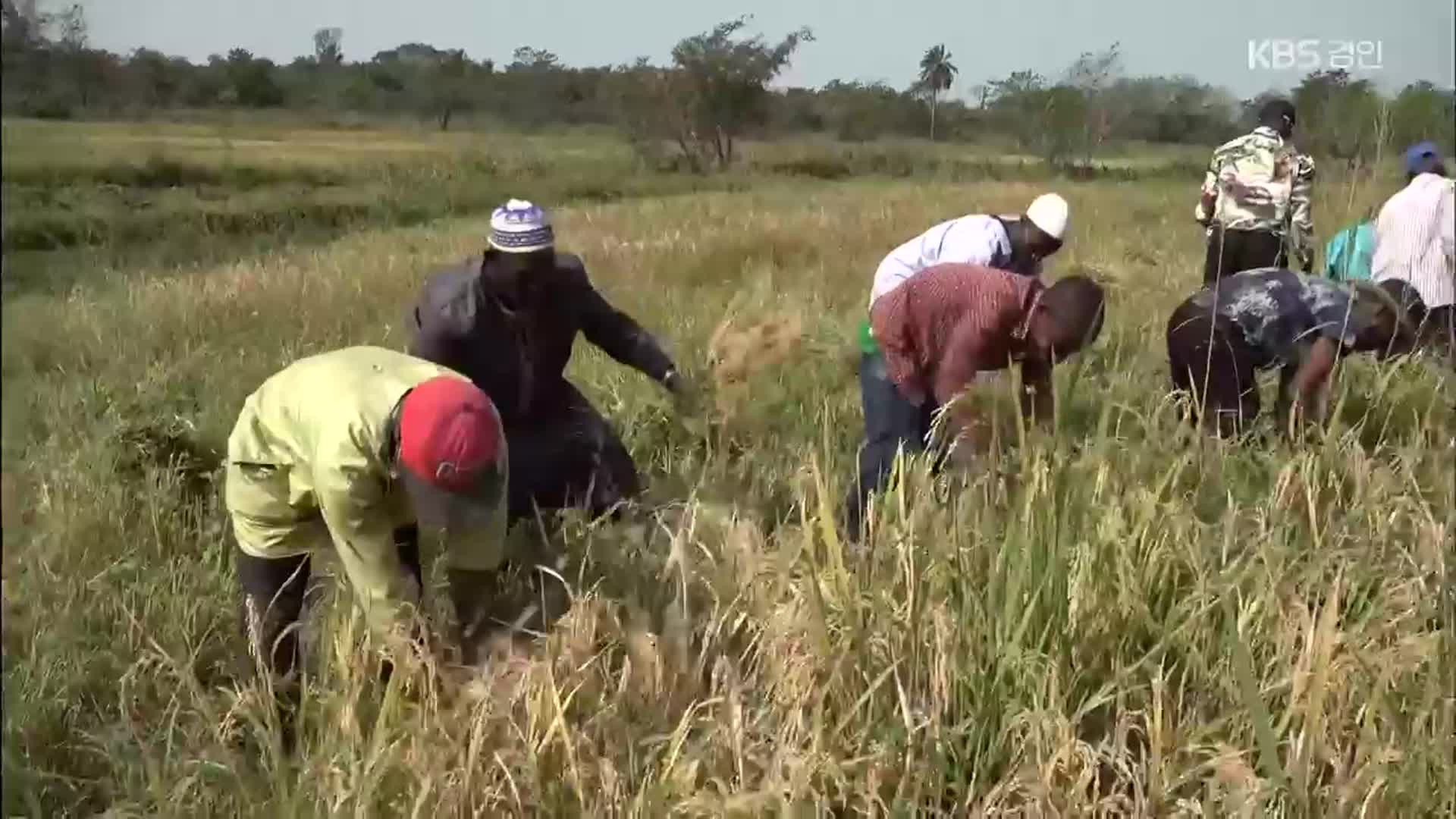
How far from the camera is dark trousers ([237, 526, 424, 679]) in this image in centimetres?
263

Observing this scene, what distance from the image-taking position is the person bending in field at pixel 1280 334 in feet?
11.4

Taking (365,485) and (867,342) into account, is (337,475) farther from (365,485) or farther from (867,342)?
(867,342)

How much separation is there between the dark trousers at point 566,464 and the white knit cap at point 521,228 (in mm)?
522

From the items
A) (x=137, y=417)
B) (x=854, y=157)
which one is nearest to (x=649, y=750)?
(x=137, y=417)

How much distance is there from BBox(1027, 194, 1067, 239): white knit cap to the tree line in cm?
33

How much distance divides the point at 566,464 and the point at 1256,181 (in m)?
3.38

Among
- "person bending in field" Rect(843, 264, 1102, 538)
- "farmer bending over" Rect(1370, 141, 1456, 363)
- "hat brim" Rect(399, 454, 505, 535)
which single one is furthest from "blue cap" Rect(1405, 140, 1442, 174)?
"hat brim" Rect(399, 454, 505, 535)

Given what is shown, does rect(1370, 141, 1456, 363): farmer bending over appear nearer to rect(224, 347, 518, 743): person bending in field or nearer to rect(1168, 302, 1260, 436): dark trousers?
rect(1168, 302, 1260, 436): dark trousers

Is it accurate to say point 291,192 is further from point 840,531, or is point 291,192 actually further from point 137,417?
point 840,531

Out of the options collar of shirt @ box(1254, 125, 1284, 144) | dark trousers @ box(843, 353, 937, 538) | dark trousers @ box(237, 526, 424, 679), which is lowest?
dark trousers @ box(237, 526, 424, 679)

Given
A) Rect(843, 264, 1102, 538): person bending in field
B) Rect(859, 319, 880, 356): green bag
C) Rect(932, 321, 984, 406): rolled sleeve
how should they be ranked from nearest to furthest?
Rect(843, 264, 1102, 538): person bending in field < Rect(932, 321, 984, 406): rolled sleeve < Rect(859, 319, 880, 356): green bag

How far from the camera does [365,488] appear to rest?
235 cm

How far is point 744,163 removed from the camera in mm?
22531

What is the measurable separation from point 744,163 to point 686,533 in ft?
66.4
